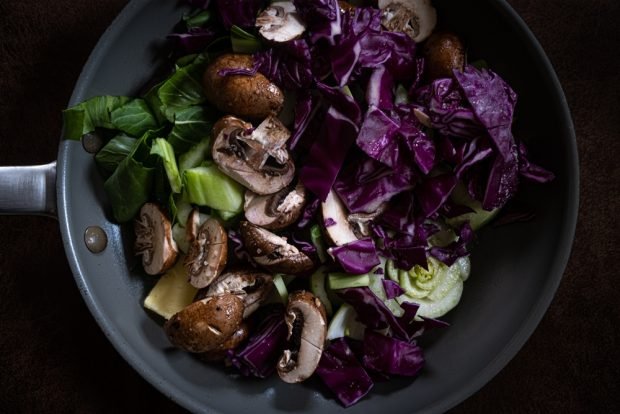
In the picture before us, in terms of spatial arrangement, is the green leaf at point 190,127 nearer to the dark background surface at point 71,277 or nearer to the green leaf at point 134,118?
the green leaf at point 134,118

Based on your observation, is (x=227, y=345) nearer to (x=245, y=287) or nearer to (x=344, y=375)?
(x=245, y=287)

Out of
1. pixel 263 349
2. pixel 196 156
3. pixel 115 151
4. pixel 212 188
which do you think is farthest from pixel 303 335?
pixel 115 151

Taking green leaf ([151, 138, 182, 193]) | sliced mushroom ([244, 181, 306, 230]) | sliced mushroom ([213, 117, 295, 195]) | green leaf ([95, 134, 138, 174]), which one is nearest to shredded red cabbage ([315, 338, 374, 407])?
sliced mushroom ([244, 181, 306, 230])

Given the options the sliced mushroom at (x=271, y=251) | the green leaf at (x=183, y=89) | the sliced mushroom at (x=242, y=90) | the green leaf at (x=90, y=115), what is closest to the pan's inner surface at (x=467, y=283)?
the green leaf at (x=90, y=115)

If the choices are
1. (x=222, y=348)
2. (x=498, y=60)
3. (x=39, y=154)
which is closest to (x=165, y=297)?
(x=222, y=348)

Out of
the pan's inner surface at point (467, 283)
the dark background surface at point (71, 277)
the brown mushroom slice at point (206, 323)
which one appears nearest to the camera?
the brown mushroom slice at point (206, 323)

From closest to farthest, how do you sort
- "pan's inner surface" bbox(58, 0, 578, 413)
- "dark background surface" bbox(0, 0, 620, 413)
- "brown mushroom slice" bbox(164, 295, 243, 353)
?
"brown mushroom slice" bbox(164, 295, 243, 353)
"pan's inner surface" bbox(58, 0, 578, 413)
"dark background surface" bbox(0, 0, 620, 413)

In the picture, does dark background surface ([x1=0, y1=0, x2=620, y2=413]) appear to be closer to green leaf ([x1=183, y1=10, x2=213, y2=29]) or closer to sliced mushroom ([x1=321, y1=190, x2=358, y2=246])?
green leaf ([x1=183, y1=10, x2=213, y2=29])
